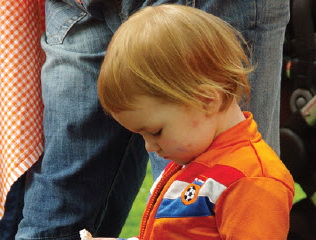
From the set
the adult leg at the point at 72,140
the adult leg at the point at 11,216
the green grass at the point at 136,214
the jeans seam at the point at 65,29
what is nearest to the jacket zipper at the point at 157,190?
the adult leg at the point at 72,140

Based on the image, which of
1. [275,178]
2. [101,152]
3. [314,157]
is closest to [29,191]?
[101,152]

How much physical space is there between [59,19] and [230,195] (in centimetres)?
81

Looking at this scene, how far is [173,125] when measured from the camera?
1.23 metres

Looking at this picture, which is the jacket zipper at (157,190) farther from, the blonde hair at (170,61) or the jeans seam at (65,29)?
the jeans seam at (65,29)

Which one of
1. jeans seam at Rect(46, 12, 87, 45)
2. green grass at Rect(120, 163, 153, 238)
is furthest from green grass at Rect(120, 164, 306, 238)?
jeans seam at Rect(46, 12, 87, 45)

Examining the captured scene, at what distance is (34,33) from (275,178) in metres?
0.98

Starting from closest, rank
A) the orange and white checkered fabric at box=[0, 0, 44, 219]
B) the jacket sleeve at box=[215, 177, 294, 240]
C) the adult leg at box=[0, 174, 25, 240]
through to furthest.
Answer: the jacket sleeve at box=[215, 177, 294, 240], the orange and white checkered fabric at box=[0, 0, 44, 219], the adult leg at box=[0, 174, 25, 240]

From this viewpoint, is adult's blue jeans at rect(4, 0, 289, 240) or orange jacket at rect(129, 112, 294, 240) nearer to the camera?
orange jacket at rect(129, 112, 294, 240)

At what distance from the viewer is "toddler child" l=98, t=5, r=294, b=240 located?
3.92 ft

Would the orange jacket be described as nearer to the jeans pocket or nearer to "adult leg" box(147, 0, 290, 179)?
"adult leg" box(147, 0, 290, 179)

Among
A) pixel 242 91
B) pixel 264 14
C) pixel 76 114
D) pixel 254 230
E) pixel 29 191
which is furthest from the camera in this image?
pixel 29 191

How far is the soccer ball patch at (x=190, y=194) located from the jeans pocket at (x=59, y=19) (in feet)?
2.21

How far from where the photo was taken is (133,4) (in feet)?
5.17

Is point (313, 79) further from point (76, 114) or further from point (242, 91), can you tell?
point (242, 91)
